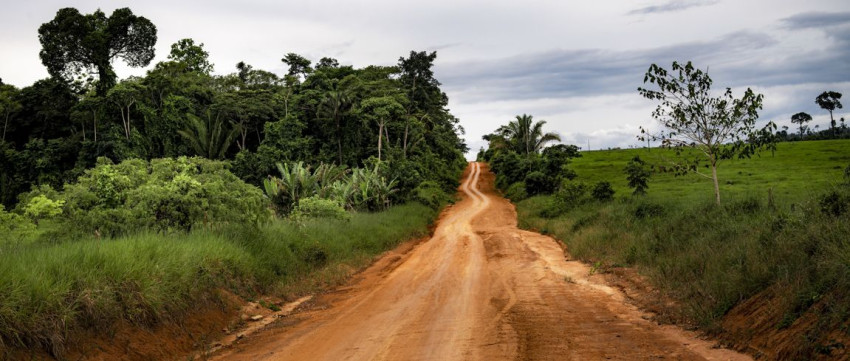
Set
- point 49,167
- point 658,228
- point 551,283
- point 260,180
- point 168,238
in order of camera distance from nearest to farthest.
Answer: point 168,238 → point 551,283 → point 658,228 → point 260,180 → point 49,167

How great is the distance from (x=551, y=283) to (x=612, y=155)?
70217 mm

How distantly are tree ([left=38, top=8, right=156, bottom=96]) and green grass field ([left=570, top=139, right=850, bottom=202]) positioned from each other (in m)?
44.8

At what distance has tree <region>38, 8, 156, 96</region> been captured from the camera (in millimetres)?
49031

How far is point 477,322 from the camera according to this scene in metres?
8.67

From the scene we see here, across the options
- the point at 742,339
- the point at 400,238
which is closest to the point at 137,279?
the point at 742,339

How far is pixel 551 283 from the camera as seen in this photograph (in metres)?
12.4

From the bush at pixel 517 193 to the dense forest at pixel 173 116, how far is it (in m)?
6.28

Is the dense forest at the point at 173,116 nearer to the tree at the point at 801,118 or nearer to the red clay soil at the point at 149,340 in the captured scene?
the red clay soil at the point at 149,340

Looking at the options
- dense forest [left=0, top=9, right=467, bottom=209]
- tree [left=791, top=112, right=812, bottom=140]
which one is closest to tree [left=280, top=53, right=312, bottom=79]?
dense forest [left=0, top=9, right=467, bottom=209]

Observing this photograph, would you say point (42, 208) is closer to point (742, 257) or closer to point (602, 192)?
point (742, 257)

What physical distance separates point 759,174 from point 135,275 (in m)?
49.8

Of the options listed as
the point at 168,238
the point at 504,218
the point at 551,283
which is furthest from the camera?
the point at 504,218

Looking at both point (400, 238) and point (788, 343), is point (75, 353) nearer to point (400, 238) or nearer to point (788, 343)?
point (788, 343)

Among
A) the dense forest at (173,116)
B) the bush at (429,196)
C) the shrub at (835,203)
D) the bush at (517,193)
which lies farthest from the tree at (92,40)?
the shrub at (835,203)
